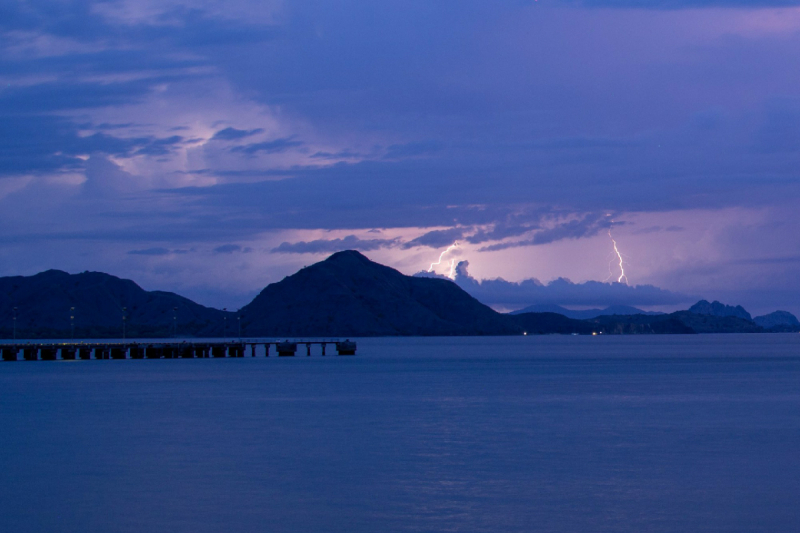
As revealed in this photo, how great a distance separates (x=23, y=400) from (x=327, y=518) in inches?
1754

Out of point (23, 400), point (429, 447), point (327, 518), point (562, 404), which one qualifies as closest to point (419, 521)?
point (327, 518)

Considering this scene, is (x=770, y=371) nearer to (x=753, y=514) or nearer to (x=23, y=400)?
(x=23, y=400)

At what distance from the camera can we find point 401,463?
3039 centimetres

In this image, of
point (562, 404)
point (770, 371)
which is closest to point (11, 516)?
point (562, 404)

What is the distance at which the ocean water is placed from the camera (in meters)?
21.7

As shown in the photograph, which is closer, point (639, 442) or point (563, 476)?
point (563, 476)

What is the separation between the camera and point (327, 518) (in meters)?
21.8

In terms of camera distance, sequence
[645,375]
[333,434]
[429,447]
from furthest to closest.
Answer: [645,375] → [333,434] → [429,447]

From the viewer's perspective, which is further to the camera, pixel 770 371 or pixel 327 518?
pixel 770 371

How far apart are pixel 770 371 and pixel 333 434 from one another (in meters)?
71.0

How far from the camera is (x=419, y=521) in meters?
21.2

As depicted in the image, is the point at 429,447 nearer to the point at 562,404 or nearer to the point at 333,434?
the point at 333,434

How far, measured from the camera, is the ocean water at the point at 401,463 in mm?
21703

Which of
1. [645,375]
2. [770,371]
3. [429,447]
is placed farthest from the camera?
[770,371]
